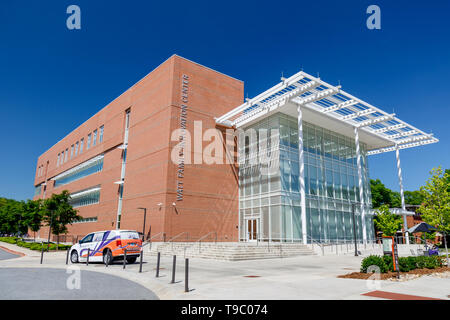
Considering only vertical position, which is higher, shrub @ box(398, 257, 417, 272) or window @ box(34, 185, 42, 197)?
window @ box(34, 185, 42, 197)

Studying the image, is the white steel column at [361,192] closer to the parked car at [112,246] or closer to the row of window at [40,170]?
the parked car at [112,246]

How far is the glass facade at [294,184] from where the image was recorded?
29.5 meters

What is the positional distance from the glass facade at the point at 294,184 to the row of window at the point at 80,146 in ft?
79.2

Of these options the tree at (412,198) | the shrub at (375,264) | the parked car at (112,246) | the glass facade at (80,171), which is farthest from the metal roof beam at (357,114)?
the tree at (412,198)

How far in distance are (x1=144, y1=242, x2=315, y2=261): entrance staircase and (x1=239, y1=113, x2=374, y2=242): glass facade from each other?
13.1ft

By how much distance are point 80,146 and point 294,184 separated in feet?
132

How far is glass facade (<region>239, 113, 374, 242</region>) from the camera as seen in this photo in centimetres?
2950

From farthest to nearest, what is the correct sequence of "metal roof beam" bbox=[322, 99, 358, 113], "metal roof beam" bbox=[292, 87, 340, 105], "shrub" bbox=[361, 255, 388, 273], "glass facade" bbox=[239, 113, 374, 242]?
1. "glass facade" bbox=[239, 113, 374, 242]
2. "metal roof beam" bbox=[322, 99, 358, 113]
3. "metal roof beam" bbox=[292, 87, 340, 105]
4. "shrub" bbox=[361, 255, 388, 273]

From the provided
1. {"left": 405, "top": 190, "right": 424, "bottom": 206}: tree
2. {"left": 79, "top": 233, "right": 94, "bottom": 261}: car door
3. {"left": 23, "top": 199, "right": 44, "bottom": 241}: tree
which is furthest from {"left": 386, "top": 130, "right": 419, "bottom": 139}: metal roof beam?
{"left": 23, "top": 199, "right": 44, "bottom": 241}: tree

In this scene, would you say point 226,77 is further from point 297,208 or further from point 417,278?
point 417,278

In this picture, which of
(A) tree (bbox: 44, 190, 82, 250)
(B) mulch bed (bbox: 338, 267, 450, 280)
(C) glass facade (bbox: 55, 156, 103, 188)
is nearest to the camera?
(B) mulch bed (bbox: 338, 267, 450, 280)

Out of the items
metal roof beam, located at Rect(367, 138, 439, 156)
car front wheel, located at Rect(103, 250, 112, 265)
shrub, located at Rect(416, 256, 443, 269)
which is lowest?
car front wheel, located at Rect(103, 250, 112, 265)

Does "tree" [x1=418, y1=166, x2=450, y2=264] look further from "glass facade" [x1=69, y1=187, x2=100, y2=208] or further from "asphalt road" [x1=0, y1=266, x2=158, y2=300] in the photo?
"glass facade" [x1=69, y1=187, x2=100, y2=208]
